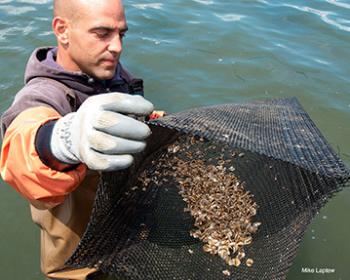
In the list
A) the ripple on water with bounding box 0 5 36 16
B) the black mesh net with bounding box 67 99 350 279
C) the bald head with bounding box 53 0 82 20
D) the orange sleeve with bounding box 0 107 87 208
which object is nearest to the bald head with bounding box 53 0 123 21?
the bald head with bounding box 53 0 82 20

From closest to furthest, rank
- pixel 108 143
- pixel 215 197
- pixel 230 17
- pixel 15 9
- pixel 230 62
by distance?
pixel 108 143
pixel 215 197
pixel 230 62
pixel 15 9
pixel 230 17

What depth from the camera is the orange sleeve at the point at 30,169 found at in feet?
6.28

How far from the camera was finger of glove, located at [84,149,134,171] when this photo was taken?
5.95 feet

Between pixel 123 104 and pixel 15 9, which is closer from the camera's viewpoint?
pixel 123 104

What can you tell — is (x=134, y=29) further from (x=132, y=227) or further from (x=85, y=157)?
(x=85, y=157)

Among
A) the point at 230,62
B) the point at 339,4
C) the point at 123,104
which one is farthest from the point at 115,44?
the point at 339,4

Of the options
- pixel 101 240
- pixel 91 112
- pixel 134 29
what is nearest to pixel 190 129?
pixel 91 112

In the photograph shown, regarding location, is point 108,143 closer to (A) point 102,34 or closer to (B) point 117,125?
(B) point 117,125

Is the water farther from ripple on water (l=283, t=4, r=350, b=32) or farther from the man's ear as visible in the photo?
the man's ear

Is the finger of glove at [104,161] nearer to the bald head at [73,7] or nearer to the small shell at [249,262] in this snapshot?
the bald head at [73,7]

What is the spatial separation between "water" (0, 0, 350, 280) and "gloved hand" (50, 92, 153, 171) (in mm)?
1985

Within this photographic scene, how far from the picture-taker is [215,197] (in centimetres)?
349

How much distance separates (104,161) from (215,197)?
183 centimetres

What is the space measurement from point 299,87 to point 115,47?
12.3 feet
